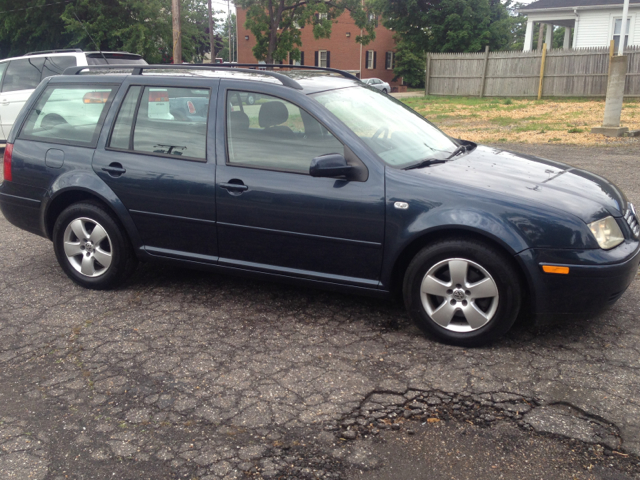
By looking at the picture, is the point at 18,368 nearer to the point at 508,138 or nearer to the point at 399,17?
the point at 508,138

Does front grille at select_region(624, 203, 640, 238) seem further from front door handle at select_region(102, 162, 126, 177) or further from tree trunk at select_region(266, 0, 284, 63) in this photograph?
tree trunk at select_region(266, 0, 284, 63)

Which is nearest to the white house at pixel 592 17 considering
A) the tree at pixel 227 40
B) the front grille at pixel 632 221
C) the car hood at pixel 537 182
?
the car hood at pixel 537 182

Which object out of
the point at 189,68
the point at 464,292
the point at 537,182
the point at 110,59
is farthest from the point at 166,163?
the point at 110,59

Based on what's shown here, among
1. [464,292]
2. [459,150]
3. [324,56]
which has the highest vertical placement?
[324,56]

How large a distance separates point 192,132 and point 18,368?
76.7 inches

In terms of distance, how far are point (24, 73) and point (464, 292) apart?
1108 centimetres

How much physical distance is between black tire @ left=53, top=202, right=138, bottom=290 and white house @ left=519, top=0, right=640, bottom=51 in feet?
94.0

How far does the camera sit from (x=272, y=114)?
4336 mm

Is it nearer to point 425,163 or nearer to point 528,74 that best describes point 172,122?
point 425,163

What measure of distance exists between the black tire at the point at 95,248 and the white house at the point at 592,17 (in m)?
28.7

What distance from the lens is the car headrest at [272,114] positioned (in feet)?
14.1

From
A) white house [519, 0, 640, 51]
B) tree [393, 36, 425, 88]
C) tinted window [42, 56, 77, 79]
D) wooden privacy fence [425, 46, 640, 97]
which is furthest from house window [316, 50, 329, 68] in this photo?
tinted window [42, 56, 77, 79]

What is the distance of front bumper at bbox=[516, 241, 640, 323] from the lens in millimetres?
3566

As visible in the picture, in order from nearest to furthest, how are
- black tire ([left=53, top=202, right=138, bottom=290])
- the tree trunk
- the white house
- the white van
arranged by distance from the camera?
black tire ([left=53, top=202, right=138, bottom=290]) < the white van < the white house < the tree trunk
